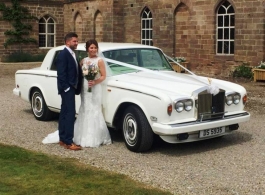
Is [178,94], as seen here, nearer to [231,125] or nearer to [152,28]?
[231,125]

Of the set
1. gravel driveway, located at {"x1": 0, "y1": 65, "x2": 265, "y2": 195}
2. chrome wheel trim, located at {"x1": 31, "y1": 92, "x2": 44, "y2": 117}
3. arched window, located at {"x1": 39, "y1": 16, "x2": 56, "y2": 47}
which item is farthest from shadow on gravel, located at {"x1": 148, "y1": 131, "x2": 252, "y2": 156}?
arched window, located at {"x1": 39, "y1": 16, "x2": 56, "y2": 47}

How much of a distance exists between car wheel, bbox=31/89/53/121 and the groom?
2.11 m

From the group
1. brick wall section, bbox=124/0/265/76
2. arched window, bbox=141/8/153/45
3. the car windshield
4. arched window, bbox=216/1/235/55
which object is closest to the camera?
the car windshield

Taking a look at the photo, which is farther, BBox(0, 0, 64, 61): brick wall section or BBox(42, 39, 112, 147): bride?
BBox(0, 0, 64, 61): brick wall section

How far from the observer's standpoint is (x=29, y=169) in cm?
589

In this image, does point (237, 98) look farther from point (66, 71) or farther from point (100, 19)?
point (100, 19)

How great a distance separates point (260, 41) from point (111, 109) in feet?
38.6

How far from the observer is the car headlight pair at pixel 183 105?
655 cm

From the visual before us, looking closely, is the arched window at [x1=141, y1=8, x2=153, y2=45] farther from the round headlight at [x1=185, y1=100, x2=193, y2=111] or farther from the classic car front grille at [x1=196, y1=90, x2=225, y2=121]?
the round headlight at [x1=185, y1=100, x2=193, y2=111]

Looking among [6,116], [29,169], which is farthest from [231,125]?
[6,116]

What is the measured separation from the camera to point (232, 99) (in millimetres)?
7262

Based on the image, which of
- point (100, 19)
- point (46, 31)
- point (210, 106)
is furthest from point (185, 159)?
point (46, 31)

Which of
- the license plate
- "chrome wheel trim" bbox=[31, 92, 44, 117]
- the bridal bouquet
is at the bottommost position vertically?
the license plate

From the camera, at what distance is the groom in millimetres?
7051
